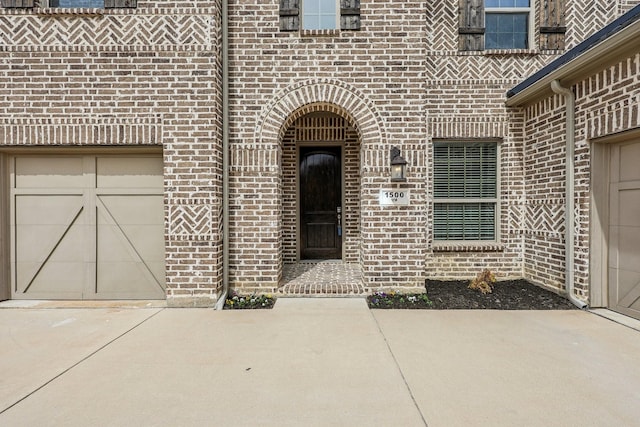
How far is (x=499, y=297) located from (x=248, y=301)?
3.55 meters

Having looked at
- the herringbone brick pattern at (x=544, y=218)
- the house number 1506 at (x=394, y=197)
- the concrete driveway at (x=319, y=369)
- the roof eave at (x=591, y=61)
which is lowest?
the concrete driveway at (x=319, y=369)

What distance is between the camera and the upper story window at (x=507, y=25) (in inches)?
214

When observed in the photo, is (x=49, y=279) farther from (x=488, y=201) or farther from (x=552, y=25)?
(x=552, y=25)

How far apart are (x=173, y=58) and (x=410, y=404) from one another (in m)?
4.77

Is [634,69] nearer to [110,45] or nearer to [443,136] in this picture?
[443,136]

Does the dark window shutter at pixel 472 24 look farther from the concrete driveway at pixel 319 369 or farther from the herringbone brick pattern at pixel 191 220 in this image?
the herringbone brick pattern at pixel 191 220

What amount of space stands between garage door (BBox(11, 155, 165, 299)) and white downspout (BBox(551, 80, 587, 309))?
223 inches

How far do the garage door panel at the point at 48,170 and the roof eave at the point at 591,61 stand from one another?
6540mm

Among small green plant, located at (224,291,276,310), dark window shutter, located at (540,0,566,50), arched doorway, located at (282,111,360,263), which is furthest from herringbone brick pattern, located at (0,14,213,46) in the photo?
dark window shutter, located at (540,0,566,50)

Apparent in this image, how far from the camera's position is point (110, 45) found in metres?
4.25

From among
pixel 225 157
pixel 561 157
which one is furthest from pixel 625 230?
pixel 225 157

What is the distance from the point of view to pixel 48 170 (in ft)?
14.8

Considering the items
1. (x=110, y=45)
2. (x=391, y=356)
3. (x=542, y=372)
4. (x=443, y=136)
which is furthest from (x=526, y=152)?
(x=110, y=45)

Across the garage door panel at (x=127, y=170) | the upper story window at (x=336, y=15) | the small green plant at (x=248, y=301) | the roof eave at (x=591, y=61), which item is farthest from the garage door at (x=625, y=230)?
the garage door panel at (x=127, y=170)
